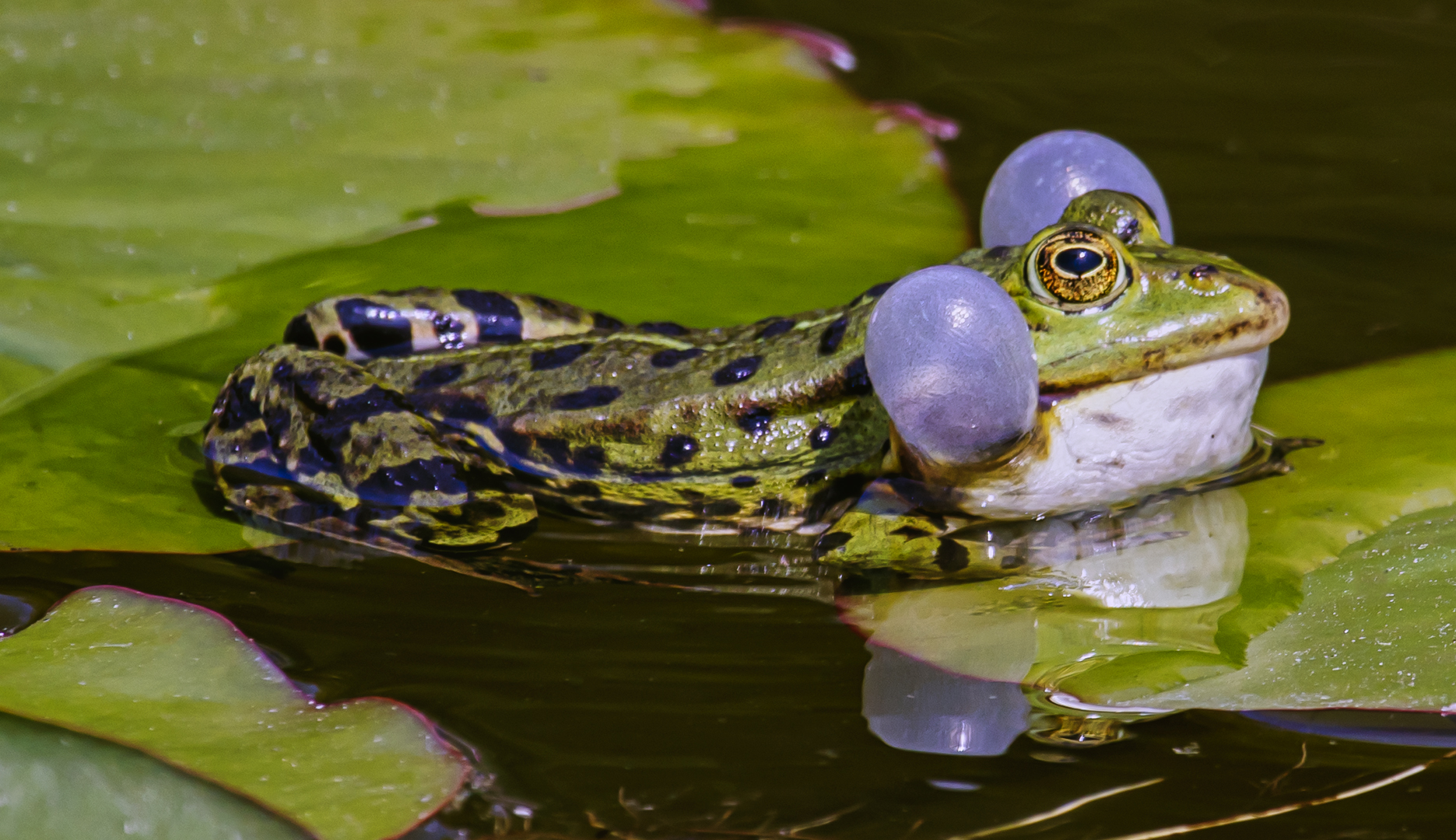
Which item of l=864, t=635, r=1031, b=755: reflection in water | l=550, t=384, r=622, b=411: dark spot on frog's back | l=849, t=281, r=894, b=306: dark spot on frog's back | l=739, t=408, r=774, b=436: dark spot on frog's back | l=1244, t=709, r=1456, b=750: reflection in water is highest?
l=849, t=281, r=894, b=306: dark spot on frog's back

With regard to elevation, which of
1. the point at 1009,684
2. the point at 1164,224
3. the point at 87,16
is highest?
the point at 87,16

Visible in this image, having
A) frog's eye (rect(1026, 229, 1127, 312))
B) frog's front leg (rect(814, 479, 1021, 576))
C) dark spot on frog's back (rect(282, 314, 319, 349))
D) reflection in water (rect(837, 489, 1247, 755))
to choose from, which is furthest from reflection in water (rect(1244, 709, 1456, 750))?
dark spot on frog's back (rect(282, 314, 319, 349))

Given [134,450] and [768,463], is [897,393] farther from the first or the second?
[134,450]

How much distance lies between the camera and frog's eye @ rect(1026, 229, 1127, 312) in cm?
Result: 242

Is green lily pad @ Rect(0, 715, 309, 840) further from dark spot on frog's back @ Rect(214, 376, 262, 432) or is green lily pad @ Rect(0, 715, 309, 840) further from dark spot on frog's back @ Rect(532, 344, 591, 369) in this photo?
dark spot on frog's back @ Rect(532, 344, 591, 369)

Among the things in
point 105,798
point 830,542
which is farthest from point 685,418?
point 105,798

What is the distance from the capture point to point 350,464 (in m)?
2.67

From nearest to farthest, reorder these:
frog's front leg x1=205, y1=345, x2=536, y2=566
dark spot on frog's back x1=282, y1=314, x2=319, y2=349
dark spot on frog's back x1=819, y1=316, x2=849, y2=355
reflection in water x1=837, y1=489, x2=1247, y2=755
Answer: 1. reflection in water x1=837, y1=489, x2=1247, y2=755
2. frog's front leg x1=205, y1=345, x2=536, y2=566
3. dark spot on frog's back x1=819, y1=316, x2=849, y2=355
4. dark spot on frog's back x1=282, y1=314, x2=319, y2=349

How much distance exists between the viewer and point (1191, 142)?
4.77 metres

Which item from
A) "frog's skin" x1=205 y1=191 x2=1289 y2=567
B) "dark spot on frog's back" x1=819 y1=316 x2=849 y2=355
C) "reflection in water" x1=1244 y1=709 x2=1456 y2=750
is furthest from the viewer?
"dark spot on frog's back" x1=819 y1=316 x2=849 y2=355

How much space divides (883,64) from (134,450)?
379 cm

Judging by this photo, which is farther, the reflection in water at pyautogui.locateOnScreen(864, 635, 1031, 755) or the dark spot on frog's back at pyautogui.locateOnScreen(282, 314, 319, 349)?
the dark spot on frog's back at pyautogui.locateOnScreen(282, 314, 319, 349)

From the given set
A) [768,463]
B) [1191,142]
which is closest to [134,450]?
[768,463]

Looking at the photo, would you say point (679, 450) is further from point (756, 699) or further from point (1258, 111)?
point (1258, 111)
